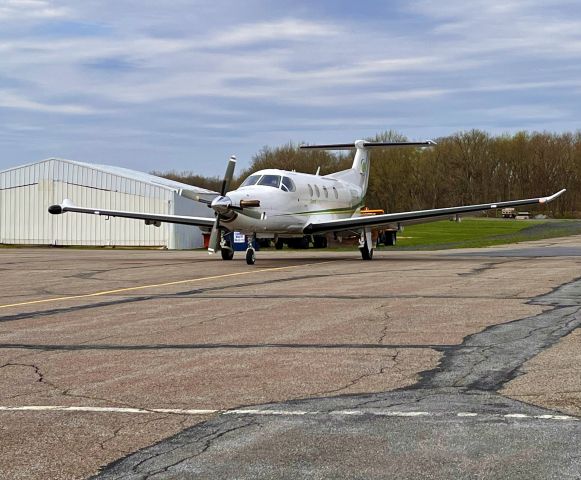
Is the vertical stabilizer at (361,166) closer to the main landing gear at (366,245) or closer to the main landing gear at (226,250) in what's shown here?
the main landing gear at (366,245)

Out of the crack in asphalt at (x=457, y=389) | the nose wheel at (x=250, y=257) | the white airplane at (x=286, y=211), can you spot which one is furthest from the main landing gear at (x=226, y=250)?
the crack in asphalt at (x=457, y=389)

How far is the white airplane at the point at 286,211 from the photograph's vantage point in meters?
30.3

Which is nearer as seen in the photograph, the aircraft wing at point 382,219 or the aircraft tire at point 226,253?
the aircraft wing at point 382,219

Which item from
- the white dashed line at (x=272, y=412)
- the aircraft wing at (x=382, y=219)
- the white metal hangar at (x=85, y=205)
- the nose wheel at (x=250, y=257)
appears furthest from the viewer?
the white metal hangar at (x=85, y=205)

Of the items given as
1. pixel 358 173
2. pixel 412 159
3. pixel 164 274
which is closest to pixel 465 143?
pixel 412 159

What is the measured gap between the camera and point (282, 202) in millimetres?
32312

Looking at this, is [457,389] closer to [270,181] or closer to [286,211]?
[286,211]

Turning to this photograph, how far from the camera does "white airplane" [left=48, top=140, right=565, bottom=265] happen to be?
30.3 m

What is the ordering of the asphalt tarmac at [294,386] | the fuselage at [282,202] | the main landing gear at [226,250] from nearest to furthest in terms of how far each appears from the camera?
the asphalt tarmac at [294,386]
the fuselage at [282,202]
the main landing gear at [226,250]

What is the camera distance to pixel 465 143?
122875 mm

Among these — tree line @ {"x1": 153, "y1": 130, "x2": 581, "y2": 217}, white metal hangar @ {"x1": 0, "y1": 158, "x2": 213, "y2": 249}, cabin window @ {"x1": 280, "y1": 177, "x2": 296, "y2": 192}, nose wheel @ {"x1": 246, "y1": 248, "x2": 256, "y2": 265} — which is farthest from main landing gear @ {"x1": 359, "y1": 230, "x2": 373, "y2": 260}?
tree line @ {"x1": 153, "y1": 130, "x2": 581, "y2": 217}

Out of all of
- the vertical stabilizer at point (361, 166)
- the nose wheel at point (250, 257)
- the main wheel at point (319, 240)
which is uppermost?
the vertical stabilizer at point (361, 166)

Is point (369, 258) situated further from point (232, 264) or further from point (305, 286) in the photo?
point (305, 286)

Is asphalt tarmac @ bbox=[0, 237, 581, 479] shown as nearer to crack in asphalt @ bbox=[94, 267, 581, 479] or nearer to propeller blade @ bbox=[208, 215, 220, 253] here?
crack in asphalt @ bbox=[94, 267, 581, 479]
